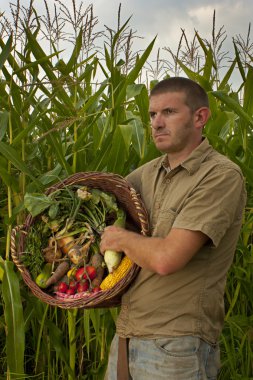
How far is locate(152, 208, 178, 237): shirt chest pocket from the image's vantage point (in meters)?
2.00

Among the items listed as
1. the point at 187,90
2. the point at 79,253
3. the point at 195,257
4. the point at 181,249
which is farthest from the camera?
the point at 79,253

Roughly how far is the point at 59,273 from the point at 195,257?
1.84 ft

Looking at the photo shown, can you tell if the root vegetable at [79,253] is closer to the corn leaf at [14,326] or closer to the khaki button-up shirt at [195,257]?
the khaki button-up shirt at [195,257]

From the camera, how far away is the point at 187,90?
2.10m

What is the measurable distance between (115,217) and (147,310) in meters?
0.48

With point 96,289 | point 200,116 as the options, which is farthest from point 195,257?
point 200,116

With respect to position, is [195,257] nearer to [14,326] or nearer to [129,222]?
[129,222]

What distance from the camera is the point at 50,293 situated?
2.28m

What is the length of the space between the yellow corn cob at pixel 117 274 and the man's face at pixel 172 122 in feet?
1.43

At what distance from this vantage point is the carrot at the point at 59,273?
2217 mm

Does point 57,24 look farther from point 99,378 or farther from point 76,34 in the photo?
point 99,378

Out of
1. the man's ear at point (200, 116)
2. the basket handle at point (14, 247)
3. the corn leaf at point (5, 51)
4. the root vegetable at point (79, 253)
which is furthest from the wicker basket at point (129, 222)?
the corn leaf at point (5, 51)

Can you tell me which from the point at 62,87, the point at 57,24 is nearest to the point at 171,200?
the point at 62,87

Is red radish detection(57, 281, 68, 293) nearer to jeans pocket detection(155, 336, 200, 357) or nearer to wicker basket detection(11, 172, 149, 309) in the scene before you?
wicker basket detection(11, 172, 149, 309)
